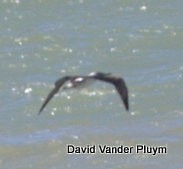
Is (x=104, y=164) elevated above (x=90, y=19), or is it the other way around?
(x=90, y=19)

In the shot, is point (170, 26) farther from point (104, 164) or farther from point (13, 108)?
point (104, 164)

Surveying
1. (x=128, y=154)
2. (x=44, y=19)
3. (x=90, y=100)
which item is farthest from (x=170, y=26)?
(x=128, y=154)

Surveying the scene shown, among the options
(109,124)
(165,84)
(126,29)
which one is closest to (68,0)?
(126,29)

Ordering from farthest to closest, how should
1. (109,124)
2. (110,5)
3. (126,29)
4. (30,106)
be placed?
(110,5), (126,29), (30,106), (109,124)

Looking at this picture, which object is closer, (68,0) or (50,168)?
(50,168)

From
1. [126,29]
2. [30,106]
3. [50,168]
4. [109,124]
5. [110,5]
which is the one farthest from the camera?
[110,5]

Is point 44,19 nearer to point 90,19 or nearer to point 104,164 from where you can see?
point 90,19
